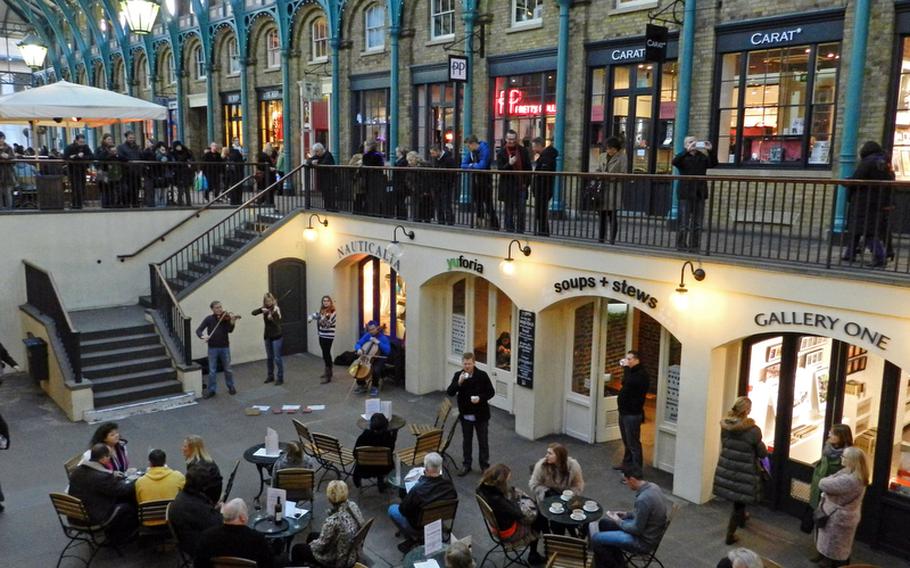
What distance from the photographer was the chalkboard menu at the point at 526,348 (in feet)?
39.8

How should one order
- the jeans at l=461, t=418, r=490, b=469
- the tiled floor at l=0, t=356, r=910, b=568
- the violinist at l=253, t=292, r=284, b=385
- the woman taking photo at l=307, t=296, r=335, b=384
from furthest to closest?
the woman taking photo at l=307, t=296, r=335, b=384 → the violinist at l=253, t=292, r=284, b=385 → the jeans at l=461, t=418, r=490, b=469 → the tiled floor at l=0, t=356, r=910, b=568

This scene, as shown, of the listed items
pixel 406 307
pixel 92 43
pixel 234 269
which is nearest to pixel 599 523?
pixel 406 307

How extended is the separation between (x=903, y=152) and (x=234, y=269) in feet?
41.3

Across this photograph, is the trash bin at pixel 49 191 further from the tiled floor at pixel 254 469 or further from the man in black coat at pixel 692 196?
the man in black coat at pixel 692 196

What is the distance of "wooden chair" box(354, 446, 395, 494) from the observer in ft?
31.6

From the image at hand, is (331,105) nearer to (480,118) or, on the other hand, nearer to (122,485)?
(480,118)

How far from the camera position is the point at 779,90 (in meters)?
12.1

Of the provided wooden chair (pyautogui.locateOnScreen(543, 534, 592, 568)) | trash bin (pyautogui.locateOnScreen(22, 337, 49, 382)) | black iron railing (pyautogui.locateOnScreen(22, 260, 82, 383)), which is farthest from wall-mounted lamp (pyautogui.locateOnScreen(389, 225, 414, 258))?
wooden chair (pyautogui.locateOnScreen(543, 534, 592, 568))

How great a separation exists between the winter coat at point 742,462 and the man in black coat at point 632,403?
1.56m

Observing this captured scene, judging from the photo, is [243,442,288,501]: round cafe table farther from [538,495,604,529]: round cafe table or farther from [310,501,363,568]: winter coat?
[538,495,604,529]: round cafe table

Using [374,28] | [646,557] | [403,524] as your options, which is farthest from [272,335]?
[374,28]

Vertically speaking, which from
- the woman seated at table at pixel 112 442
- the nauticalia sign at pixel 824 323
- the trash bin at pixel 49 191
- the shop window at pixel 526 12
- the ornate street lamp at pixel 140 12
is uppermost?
the shop window at pixel 526 12

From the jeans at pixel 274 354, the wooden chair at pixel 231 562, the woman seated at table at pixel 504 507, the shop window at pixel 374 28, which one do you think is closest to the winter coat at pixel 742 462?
the woman seated at table at pixel 504 507

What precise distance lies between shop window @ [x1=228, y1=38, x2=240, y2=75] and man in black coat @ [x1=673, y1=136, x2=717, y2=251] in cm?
1897
